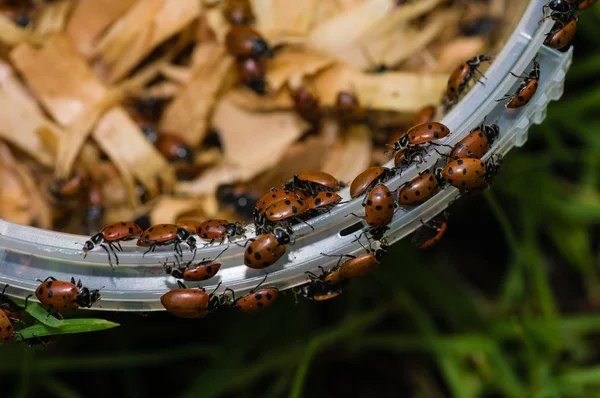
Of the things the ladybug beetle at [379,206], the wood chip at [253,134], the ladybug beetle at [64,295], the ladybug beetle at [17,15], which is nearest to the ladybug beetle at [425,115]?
the wood chip at [253,134]

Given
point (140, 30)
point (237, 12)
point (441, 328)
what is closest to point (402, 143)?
point (237, 12)

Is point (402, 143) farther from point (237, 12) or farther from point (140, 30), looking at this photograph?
point (140, 30)

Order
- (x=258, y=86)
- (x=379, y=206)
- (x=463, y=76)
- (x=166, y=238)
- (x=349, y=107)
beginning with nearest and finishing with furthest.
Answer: (x=379, y=206) < (x=166, y=238) < (x=463, y=76) < (x=349, y=107) < (x=258, y=86)

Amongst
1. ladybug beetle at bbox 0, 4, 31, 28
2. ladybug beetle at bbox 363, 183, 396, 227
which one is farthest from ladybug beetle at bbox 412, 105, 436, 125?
ladybug beetle at bbox 0, 4, 31, 28

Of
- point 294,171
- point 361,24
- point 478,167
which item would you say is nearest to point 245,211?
point 294,171

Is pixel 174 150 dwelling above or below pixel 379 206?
above

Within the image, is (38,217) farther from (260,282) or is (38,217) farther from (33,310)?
(260,282)
